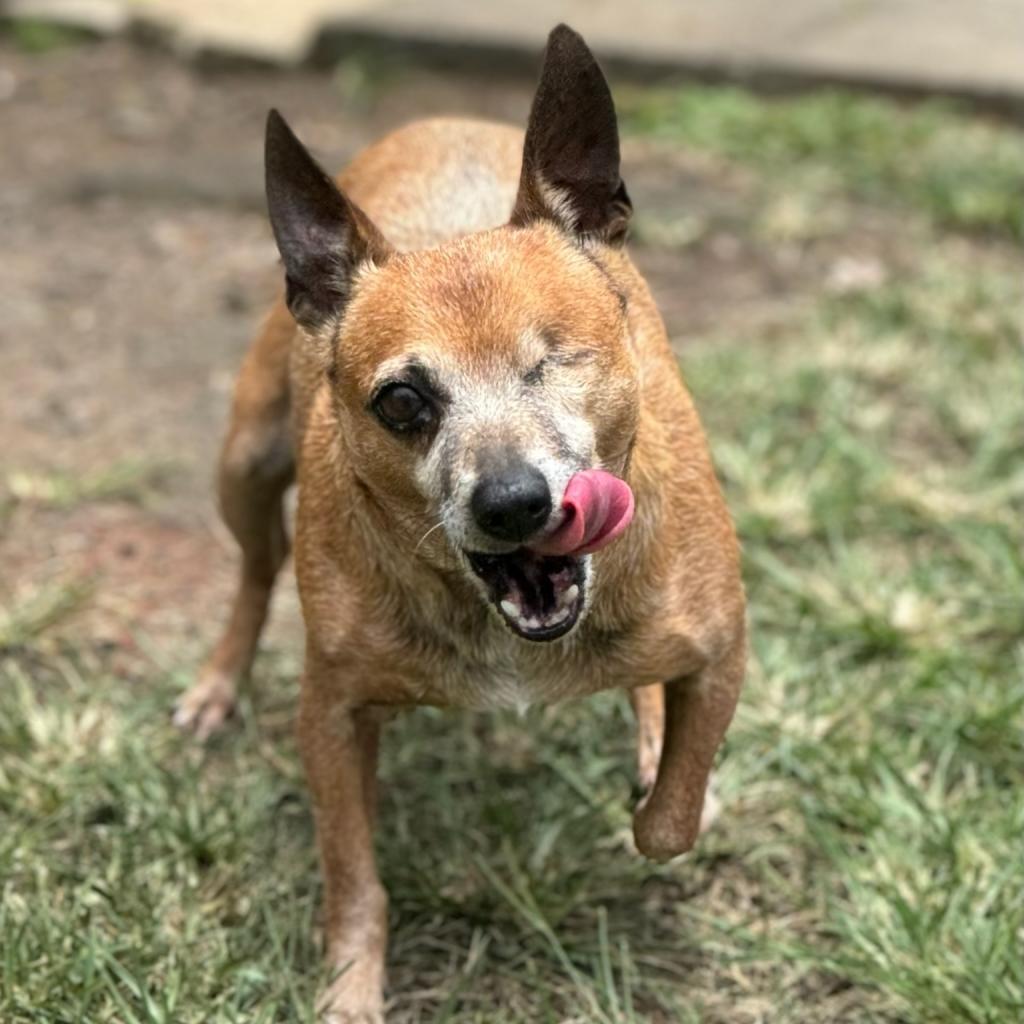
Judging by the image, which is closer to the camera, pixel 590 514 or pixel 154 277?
pixel 590 514

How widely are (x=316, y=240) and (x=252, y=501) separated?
124 centimetres

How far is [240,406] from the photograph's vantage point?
171 inches

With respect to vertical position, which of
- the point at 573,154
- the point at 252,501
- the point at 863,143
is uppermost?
the point at 573,154

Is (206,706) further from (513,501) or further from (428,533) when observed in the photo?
(513,501)

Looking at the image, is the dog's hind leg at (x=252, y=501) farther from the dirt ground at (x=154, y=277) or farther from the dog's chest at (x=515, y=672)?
the dog's chest at (x=515, y=672)

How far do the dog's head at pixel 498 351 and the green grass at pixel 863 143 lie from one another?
467cm

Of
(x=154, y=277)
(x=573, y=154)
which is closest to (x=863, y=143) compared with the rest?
(x=154, y=277)

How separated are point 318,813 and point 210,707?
3.16 feet

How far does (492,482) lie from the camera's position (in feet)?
9.12

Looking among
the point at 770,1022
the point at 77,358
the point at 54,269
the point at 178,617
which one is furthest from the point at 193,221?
the point at 770,1022

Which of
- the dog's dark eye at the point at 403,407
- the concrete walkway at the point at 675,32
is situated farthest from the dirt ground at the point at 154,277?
the dog's dark eye at the point at 403,407

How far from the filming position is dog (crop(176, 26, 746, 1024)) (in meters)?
2.94

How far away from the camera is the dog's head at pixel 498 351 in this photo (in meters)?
2.88

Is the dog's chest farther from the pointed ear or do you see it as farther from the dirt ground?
the dirt ground
